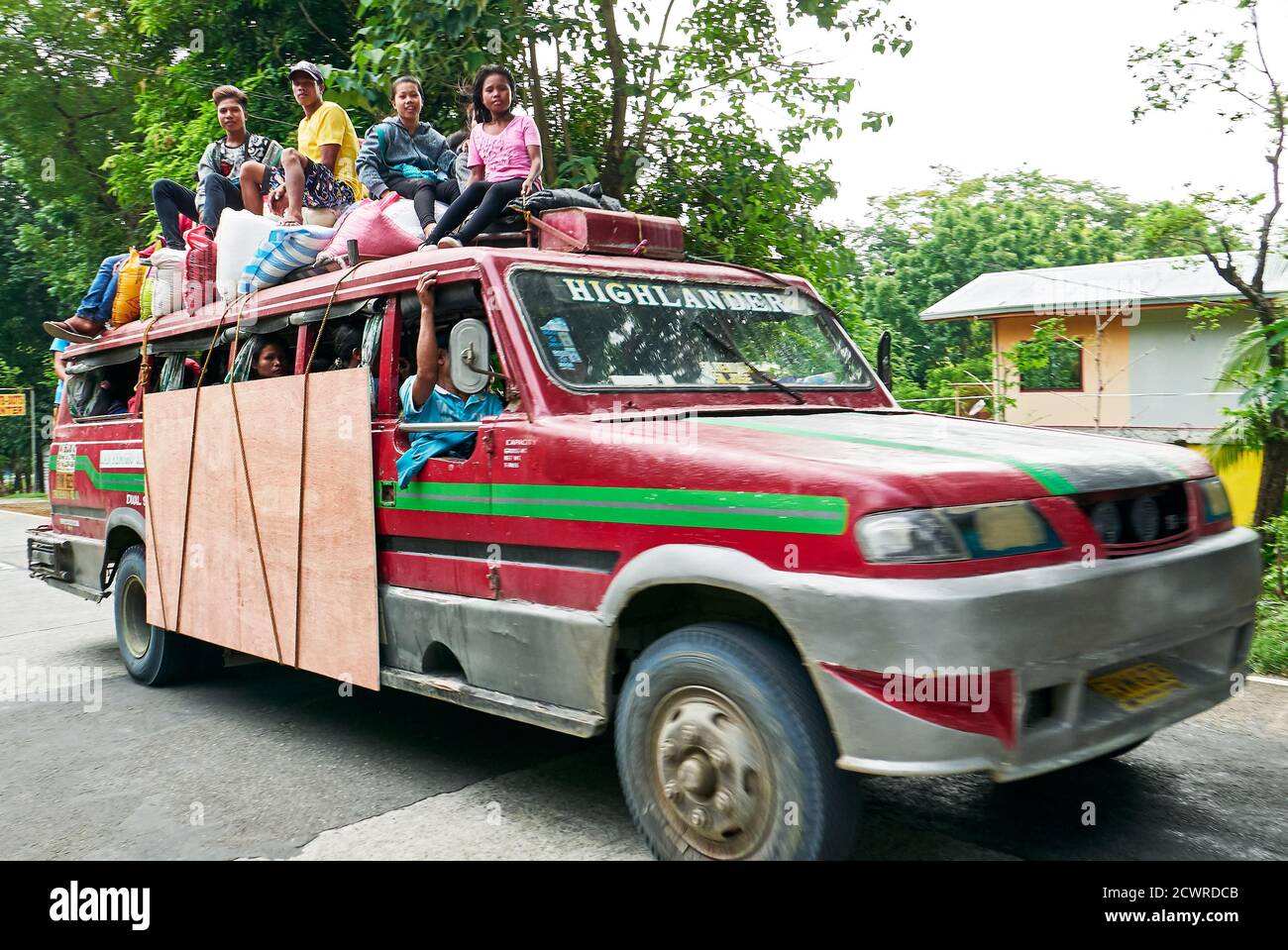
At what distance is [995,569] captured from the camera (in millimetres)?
3090

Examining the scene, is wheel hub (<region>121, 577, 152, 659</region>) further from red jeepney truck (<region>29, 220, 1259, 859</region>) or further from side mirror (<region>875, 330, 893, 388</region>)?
side mirror (<region>875, 330, 893, 388</region>)

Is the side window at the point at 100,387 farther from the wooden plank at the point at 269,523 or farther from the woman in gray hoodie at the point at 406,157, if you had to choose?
the woman in gray hoodie at the point at 406,157

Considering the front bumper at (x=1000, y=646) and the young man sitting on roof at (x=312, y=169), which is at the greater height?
the young man sitting on roof at (x=312, y=169)

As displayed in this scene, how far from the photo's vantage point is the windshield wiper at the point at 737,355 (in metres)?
4.68

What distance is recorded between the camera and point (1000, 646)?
3.00 metres

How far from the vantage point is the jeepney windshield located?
14.2ft

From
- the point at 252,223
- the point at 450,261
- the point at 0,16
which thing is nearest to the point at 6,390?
the point at 0,16

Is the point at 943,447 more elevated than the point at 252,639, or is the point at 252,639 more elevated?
the point at 943,447

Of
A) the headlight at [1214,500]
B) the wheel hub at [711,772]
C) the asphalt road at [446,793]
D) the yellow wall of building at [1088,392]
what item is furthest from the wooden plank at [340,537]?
the yellow wall of building at [1088,392]

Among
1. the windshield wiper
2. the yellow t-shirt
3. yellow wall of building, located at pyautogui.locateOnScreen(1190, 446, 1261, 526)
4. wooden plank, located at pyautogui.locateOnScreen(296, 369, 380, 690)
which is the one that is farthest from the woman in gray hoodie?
yellow wall of building, located at pyautogui.locateOnScreen(1190, 446, 1261, 526)

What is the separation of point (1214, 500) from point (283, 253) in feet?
14.7

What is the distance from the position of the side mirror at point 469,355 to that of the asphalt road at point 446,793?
5.42ft

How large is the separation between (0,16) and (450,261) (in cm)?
2222
